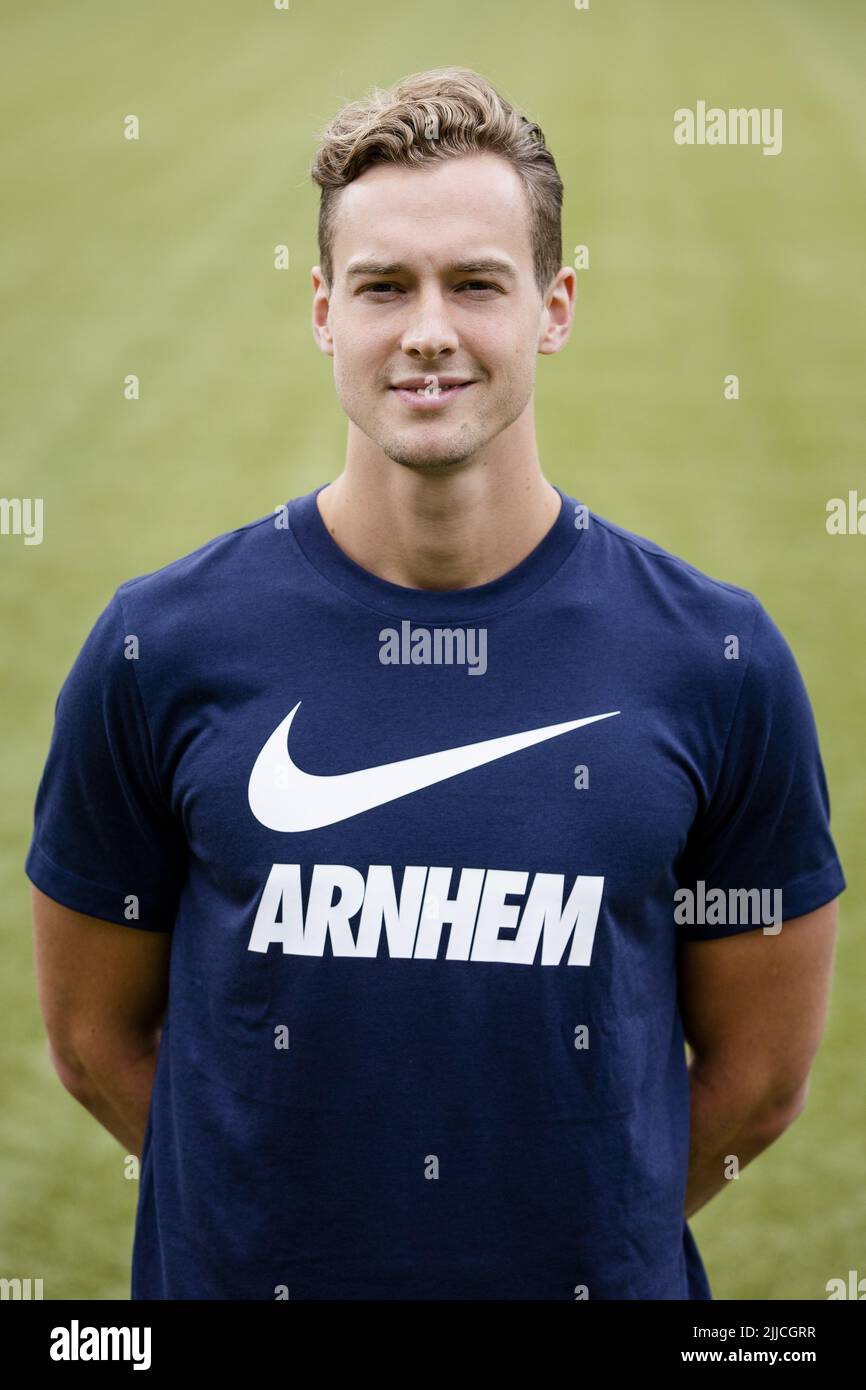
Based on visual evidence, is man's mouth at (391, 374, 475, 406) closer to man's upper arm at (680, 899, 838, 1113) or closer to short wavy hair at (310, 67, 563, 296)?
short wavy hair at (310, 67, 563, 296)

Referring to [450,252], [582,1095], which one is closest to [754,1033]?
[582,1095]

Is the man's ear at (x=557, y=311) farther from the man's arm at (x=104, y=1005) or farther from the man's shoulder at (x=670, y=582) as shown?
the man's arm at (x=104, y=1005)

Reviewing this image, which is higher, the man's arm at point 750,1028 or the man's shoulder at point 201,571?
the man's shoulder at point 201,571

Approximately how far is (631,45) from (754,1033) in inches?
1288

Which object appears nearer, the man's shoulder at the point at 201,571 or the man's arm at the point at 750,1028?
the man's shoulder at the point at 201,571

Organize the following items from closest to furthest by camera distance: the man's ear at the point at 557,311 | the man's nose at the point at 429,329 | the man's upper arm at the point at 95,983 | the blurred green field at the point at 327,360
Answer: the man's nose at the point at 429,329, the man's ear at the point at 557,311, the man's upper arm at the point at 95,983, the blurred green field at the point at 327,360

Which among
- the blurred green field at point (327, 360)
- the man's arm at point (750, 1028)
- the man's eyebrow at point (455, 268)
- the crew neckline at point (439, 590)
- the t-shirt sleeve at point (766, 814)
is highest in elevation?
the blurred green field at point (327, 360)

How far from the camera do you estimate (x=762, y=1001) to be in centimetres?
248

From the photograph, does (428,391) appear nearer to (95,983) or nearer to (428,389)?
(428,389)

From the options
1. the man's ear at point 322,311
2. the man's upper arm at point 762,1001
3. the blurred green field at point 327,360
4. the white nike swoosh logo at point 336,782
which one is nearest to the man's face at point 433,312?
the man's ear at point 322,311

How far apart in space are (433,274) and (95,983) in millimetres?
1193

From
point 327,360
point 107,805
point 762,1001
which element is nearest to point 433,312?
point 107,805

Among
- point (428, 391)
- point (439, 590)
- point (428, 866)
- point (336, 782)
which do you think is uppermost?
point (428, 391)

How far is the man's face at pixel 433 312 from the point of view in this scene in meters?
2.11
